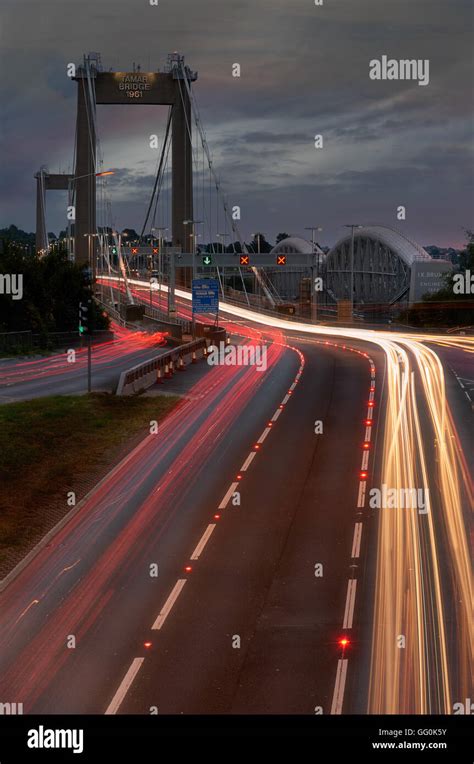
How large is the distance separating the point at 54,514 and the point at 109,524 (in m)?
1.50

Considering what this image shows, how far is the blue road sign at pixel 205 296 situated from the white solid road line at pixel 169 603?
48947 millimetres

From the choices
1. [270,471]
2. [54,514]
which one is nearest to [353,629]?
[54,514]

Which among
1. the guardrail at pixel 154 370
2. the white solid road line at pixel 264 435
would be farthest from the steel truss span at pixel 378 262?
the white solid road line at pixel 264 435

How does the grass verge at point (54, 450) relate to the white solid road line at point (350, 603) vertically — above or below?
above

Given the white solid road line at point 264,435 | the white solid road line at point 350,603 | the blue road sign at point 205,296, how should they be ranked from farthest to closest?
the blue road sign at point 205,296 < the white solid road line at point 264,435 < the white solid road line at point 350,603

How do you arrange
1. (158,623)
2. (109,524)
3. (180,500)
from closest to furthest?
(158,623)
(109,524)
(180,500)

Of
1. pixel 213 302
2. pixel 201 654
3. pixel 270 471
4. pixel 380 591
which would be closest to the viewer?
pixel 201 654

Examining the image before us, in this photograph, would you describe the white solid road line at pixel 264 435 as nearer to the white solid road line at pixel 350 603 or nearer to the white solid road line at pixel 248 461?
the white solid road line at pixel 248 461

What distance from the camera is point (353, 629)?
1555cm

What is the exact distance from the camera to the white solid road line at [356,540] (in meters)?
19.6

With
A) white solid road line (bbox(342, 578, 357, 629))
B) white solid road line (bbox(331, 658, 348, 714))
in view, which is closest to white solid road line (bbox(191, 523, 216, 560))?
white solid road line (bbox(342, 578, 357, 629))

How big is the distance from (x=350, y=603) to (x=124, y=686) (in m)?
4.71

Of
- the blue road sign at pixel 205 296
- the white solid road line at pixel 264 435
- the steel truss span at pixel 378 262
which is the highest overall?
the steel truss span at pixel 378 262
